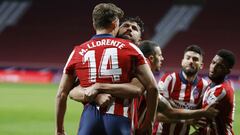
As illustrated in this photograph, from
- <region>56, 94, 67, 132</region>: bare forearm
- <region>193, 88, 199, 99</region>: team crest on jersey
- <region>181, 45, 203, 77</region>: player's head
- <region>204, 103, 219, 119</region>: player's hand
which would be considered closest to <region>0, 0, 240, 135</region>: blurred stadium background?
<region>181, 45, 203, 77</region>: player's head

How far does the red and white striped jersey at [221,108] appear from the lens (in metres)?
5.32

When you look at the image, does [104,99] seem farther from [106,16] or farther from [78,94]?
[106,16]

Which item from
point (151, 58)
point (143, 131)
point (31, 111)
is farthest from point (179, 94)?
point (31, 111)

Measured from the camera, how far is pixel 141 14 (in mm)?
32219

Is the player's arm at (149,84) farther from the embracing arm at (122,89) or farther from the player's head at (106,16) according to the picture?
the player's head at (106,16)

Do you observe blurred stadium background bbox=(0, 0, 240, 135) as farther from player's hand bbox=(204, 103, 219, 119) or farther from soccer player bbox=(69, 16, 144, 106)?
soccer player bbox=(69, 16, 144, 106)

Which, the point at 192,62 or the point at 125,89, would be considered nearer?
the point at 125,89

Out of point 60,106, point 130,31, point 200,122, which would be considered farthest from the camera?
point 200,122

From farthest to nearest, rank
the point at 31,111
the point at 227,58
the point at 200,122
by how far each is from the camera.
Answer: the point at 31,111 → the point at 227,58 → the point at 200,122

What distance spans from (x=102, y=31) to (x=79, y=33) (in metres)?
27.9

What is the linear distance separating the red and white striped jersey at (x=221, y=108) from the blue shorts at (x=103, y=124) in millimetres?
1365

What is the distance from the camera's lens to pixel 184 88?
6.36m

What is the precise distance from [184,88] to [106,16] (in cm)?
241

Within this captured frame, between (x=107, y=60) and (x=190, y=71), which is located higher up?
(x=107, y=60)
